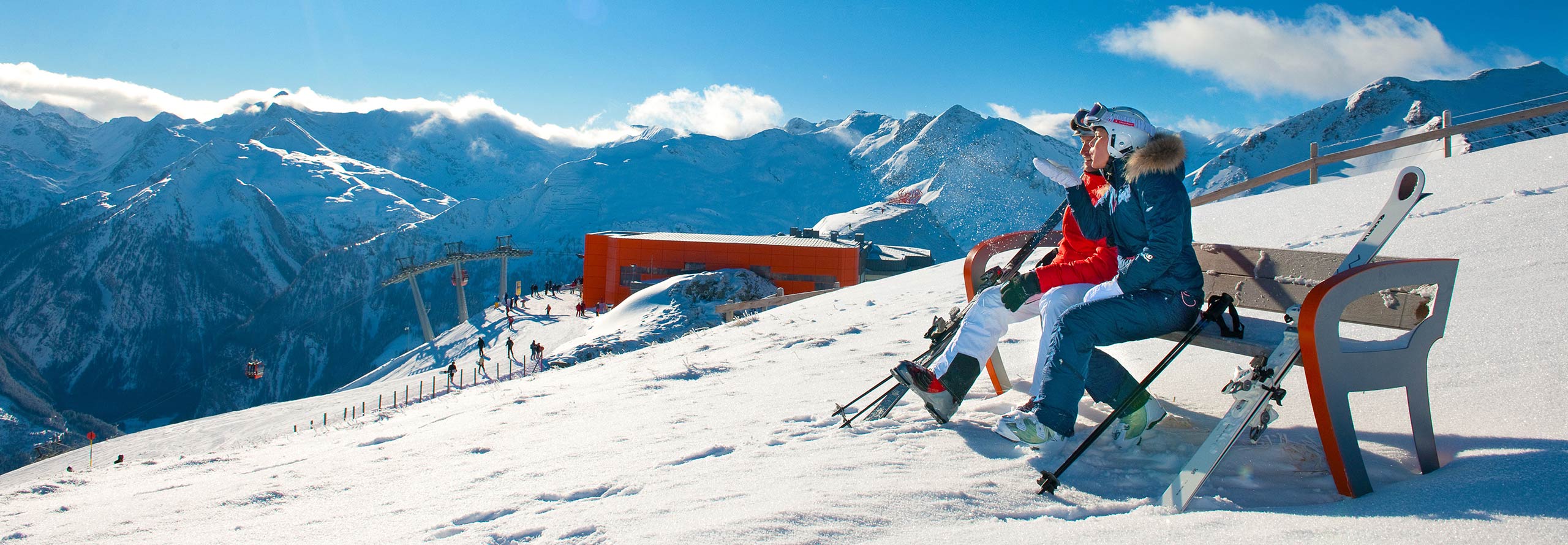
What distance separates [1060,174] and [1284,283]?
1105mm

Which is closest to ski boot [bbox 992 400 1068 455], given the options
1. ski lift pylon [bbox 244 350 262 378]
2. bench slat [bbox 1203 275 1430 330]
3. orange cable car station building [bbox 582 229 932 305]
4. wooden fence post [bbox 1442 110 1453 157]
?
bench slat [bbox 1203 275 1430 330]

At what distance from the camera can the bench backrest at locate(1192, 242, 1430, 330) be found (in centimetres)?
289

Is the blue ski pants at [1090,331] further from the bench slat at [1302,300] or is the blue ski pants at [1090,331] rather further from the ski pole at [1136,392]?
the bench slat at [1302,300]

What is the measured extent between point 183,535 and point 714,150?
179m

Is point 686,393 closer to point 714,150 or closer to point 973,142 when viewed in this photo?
point 714,150

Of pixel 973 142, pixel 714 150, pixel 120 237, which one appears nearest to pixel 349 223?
pixel 120 237

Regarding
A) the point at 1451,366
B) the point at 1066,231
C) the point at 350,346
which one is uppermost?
the point at 1066,231

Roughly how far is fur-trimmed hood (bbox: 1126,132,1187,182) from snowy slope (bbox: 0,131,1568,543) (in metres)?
1.17

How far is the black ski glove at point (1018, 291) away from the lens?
10.8 feet

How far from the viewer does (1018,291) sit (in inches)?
131

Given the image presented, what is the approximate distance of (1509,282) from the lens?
4.44 m

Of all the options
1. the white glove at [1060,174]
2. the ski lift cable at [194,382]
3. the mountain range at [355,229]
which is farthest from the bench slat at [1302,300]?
the ski lift cable at [194,382]

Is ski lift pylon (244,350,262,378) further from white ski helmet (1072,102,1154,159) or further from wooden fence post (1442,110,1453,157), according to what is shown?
wooden fence post (1442,110,1453,157)

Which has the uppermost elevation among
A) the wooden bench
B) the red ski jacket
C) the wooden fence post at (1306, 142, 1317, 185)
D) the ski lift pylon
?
the wooden fence post at (1306, 142, 1317, 185)
